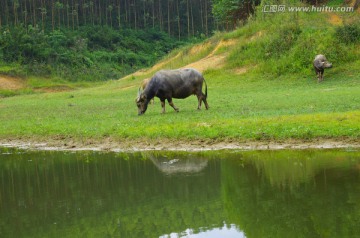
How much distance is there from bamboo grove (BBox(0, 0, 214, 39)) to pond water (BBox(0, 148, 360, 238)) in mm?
77069

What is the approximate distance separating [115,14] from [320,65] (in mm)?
78282

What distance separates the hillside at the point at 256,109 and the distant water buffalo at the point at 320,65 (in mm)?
609

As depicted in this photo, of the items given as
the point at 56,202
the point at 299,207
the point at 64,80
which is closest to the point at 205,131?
the point at 56,202

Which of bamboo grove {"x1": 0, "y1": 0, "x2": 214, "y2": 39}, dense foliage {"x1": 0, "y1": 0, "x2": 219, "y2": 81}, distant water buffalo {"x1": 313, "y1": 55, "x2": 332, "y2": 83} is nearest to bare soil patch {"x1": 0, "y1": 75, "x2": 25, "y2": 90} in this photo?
dense foliage {"x1": 0, "y1": 0, "x2": 219, "y2": 81}

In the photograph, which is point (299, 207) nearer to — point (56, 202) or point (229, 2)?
point (56, 202)

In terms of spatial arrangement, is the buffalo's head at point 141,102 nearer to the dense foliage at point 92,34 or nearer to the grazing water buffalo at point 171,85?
the grazing water buffalo at point 171,85

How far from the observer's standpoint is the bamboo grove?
3634 inches

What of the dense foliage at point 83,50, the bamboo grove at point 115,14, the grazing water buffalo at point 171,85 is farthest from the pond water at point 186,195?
the bamboo grove at point 115,14

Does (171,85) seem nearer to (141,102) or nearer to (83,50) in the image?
(141,102)

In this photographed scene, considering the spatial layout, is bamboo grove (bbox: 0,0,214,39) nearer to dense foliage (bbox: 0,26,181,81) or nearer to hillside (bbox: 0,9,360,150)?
dense foliage (bbox: 0,26,181,81)

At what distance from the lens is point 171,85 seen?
74.6ft

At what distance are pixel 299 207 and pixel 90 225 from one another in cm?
365

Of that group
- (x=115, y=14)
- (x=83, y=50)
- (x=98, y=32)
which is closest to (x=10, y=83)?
(x=83, y=50)

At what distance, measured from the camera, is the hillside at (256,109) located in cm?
1619
